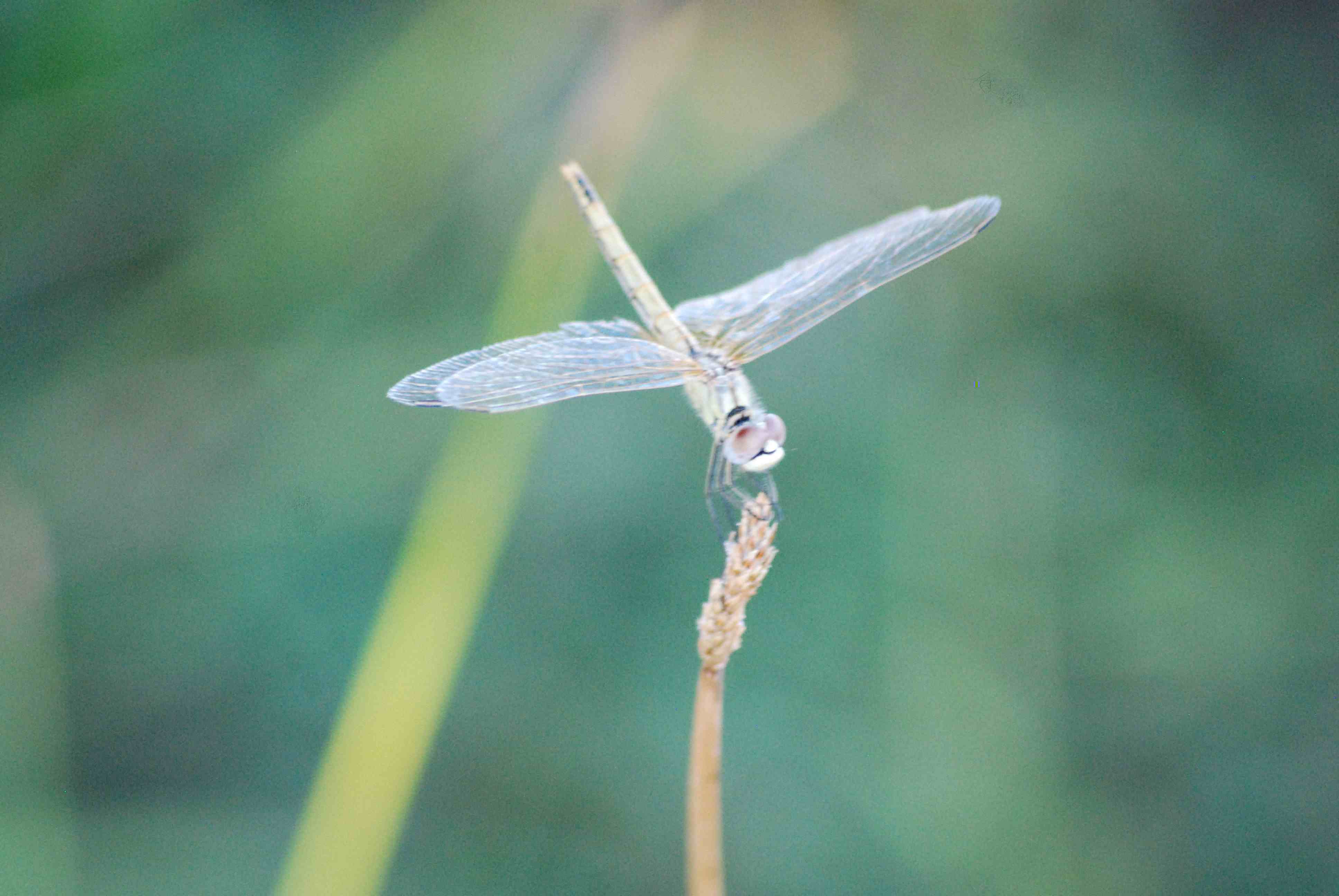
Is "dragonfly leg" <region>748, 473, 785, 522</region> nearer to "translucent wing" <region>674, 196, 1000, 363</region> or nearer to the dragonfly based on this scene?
the dragonfly

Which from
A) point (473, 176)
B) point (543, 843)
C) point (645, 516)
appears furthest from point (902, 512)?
point (473, 176)

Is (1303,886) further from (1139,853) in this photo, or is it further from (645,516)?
(645,516)

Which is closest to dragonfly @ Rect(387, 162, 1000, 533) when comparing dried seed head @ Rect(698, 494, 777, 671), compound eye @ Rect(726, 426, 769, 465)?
compound eye @ Rect(726, 426, 769, 465)

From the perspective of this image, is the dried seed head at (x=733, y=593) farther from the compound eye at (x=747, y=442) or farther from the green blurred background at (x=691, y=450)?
the green blurred background at (x=691, y=450)

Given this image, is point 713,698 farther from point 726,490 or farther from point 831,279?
point 831,279

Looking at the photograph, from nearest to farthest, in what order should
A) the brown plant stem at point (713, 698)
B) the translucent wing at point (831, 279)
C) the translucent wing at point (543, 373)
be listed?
1. the brown plant stem at point (713, 698)
2. the translucent wing at point (543, 373)
3. the translucent wing at point (831, 279)

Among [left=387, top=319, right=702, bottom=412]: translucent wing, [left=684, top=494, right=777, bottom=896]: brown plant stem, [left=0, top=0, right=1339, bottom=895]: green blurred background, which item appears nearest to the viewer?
[left=684, top=494, right=777, bottom=896]: brown plant stem

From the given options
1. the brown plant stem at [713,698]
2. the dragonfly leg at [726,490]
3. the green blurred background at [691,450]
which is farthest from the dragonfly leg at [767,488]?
the green blurred background at [691,450]

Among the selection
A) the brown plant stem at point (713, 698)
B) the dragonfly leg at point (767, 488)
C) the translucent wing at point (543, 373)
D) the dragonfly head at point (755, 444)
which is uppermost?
the translucent wing at point (543, 373)

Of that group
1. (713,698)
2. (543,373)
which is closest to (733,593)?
(713,698)
